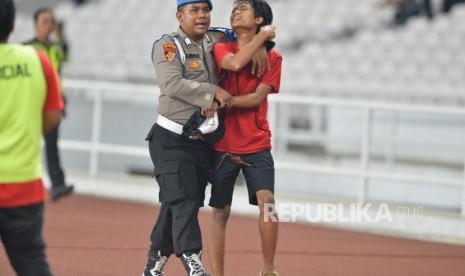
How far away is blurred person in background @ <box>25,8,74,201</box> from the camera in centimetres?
1242

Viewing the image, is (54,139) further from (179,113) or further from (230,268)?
(179,113)

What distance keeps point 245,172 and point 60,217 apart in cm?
478

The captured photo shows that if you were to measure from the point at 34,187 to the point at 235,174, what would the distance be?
2.33m

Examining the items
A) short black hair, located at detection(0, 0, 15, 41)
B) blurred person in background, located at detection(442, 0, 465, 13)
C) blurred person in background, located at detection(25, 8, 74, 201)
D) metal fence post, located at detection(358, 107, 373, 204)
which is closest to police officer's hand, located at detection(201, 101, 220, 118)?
short black hair, located at detection(0, 0, 15, 41)

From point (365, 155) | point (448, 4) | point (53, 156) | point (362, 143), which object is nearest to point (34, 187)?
point (365, 155)

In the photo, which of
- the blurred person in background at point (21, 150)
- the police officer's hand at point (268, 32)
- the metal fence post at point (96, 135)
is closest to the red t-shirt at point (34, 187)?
the blurred person in background at point (21, 150)

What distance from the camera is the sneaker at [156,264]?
768cm

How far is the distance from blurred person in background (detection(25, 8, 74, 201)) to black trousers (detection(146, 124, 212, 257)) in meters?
4.78

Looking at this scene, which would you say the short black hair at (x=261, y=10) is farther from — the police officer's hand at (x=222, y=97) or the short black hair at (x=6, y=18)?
the short black hair at (x=6, y=18)

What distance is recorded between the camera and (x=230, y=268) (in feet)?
29.6

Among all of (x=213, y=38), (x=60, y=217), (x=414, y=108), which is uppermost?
(x=213, y=38)

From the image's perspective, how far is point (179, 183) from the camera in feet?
24.0

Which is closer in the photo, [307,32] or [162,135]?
[162,135]

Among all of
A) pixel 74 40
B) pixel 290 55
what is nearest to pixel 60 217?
pixel 290 55
